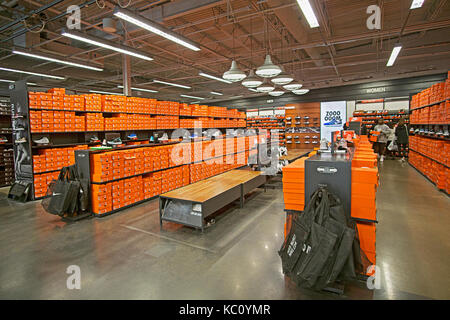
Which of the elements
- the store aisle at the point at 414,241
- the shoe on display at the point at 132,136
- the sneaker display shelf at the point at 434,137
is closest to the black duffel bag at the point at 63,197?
the shoe on display at the point at 132,136

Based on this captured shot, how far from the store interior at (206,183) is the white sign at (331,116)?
3381 millimetres

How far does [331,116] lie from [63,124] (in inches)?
550

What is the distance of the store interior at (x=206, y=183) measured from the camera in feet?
8.02

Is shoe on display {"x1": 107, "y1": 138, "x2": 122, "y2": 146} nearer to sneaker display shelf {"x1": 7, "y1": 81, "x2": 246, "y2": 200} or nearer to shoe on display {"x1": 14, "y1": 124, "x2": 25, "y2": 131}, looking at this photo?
sneaker display shelf {"x1": 7, "y1": 81, "x2": 246, "y2": 200}

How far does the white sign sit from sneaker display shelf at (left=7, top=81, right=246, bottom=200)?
412 inches

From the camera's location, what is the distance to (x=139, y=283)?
262 cm

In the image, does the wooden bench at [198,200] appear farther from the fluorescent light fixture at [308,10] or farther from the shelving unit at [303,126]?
the shelving unit at [303,126]

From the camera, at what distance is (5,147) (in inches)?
295

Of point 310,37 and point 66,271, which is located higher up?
point 310,37

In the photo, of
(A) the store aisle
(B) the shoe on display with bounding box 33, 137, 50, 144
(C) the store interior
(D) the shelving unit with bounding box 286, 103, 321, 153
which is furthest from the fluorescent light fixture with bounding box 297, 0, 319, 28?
(D) the shelving unit with bounding box 286, 103, 321, 153

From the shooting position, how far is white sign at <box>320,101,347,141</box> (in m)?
15.3
